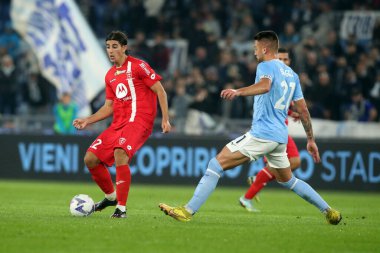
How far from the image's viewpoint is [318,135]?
69.6ft

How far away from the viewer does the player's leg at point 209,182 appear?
35.2 feet

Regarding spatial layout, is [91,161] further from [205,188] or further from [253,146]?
[253,146]

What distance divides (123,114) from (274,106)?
197cm

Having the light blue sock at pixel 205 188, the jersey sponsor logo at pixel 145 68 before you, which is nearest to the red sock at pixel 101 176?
the jersey sponsor logo at pixel 145 68

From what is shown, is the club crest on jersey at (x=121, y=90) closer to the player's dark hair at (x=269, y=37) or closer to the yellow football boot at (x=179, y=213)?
the yellow football boot at (x=179, y=213)

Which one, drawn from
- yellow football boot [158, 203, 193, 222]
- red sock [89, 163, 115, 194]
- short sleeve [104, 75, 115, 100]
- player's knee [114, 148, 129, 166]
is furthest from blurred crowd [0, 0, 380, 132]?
yellow football boot [158, 203, 193, 222]

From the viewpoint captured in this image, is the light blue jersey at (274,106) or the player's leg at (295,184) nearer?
the light blue jersey at (274,106)

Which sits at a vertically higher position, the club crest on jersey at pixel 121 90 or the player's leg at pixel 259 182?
the club crest on jersey at pixel 121 90

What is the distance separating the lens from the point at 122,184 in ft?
37.1

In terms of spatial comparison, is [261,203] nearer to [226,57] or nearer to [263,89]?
[263,89]

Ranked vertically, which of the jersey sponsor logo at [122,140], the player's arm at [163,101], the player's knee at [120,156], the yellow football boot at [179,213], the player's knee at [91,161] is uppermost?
the player's arm at [163,101]

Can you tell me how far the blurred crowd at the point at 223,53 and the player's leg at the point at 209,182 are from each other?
34.3ft

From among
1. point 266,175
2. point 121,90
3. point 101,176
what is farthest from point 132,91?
point 266,175

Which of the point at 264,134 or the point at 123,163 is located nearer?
the point at 264,134
